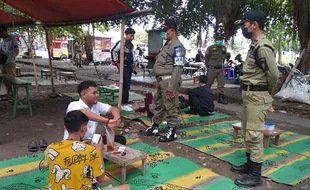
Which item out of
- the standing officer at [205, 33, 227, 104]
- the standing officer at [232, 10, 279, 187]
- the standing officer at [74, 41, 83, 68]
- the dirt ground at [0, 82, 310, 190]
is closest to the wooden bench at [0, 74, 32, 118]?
the dirt ground at [0, 82, 310, 190]

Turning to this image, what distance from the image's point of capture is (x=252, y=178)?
317cm

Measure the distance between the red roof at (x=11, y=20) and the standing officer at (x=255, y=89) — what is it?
574cm

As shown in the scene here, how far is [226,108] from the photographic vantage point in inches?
287

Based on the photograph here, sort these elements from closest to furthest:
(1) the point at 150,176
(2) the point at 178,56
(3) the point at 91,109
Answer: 1. (3) the point at 91,109
2. (1) the point at 150,176
3. (2) the point at 178,56

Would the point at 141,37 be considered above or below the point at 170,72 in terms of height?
above

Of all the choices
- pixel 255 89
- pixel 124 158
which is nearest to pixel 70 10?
pixel 124 158

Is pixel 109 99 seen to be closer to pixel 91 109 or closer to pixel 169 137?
pixel 169 137

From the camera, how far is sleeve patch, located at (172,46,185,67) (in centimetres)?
422

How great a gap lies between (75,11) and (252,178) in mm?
4247

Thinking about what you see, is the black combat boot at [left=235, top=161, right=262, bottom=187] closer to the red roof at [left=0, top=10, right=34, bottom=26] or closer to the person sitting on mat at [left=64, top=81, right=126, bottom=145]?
the person sitting on mat at [left=64, top=81, right=126, bottom=145]

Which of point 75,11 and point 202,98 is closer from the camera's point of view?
point 75,11

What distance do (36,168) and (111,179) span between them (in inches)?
36.3

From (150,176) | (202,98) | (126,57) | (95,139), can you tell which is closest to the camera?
(95,139)

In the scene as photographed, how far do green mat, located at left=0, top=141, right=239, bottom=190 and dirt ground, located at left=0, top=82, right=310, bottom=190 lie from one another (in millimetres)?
259
